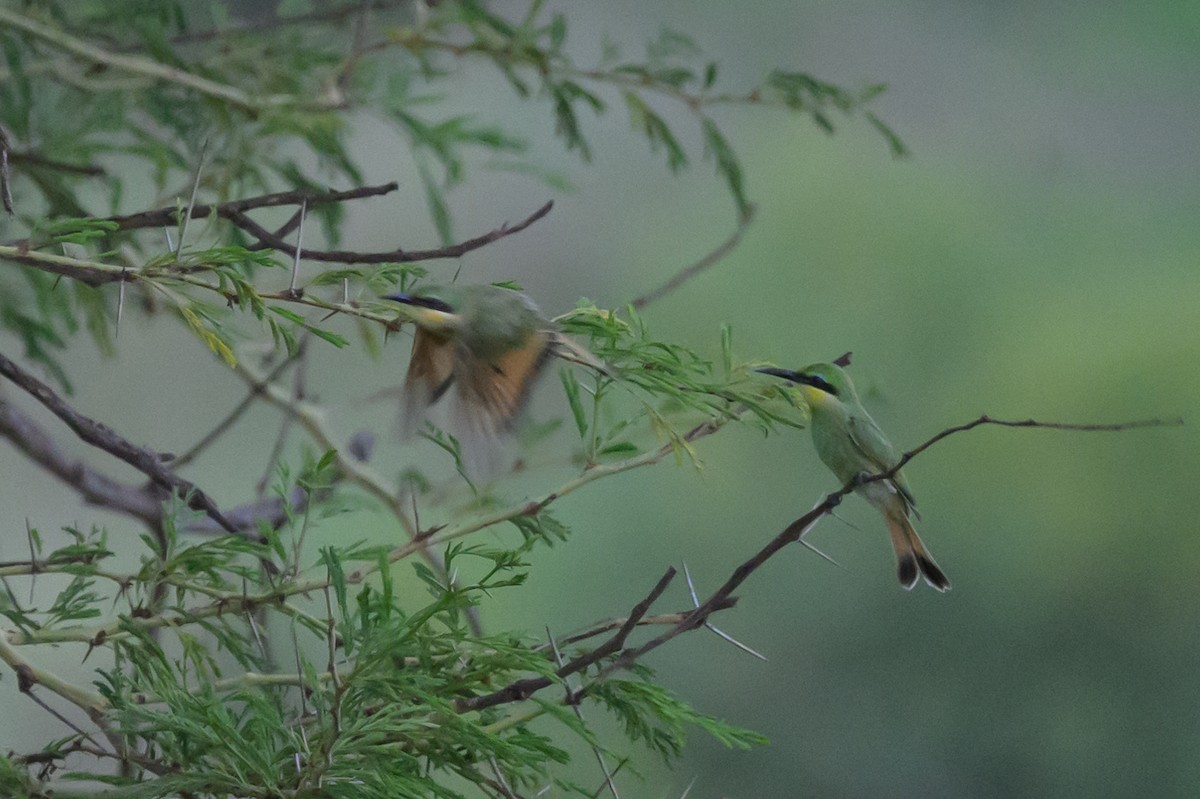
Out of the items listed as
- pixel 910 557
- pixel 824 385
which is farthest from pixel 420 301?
pixel 910 557

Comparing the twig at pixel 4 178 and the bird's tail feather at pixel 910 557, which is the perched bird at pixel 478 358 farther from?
the bird's tail feather at pixel 910 557

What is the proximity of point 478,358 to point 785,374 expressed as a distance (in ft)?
0.62

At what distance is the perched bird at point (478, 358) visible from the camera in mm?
392

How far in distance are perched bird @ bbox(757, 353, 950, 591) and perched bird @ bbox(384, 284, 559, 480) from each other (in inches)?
8.3

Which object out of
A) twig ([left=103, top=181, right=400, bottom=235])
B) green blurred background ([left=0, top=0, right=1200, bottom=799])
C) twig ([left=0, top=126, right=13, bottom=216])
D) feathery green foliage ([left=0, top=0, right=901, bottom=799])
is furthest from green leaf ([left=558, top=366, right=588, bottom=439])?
green blurred background ([left=0, top=0, right=1200, bottom=799])

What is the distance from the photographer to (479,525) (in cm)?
45

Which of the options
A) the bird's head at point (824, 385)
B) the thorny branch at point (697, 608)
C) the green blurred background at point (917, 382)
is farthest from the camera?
the green blurred background at point (917, 382)

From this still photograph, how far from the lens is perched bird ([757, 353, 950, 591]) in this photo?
593 mm

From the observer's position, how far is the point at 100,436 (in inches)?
18.8

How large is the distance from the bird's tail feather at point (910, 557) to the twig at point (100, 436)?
35 cm

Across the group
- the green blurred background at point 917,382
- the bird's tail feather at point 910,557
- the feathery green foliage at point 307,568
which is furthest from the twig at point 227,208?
the green blurred background at point 917,382

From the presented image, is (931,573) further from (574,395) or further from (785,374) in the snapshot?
(574,395)

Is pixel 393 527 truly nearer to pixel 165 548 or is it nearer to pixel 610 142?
pixel 610 142

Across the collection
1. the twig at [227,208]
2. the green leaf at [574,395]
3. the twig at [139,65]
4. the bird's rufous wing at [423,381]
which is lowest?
the green leaf at [574,395]
